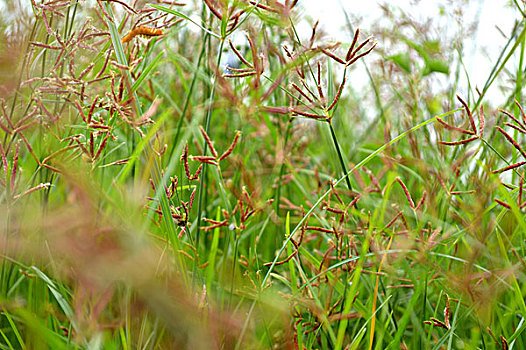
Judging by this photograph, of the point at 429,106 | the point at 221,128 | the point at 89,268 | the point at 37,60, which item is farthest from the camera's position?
the point at 221,128

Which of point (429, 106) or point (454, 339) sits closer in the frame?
point (454, 339)

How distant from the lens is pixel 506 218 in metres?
0.95

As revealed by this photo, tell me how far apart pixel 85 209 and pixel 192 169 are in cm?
46

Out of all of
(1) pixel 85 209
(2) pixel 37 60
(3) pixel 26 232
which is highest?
(2) pixel 37 60

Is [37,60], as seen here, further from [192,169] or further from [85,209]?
[85,209]

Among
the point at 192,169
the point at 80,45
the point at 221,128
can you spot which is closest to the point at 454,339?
the point at 192,169

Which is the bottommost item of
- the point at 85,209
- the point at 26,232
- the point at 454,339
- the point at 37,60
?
the point at 454,339

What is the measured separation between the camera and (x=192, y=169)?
2.82ft

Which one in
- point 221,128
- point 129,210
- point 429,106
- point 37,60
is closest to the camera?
point 129,210

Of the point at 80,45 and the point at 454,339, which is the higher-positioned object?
the point at 80,45

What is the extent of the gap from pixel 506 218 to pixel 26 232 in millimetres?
821

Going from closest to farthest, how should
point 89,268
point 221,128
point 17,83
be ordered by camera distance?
point 89,268 → point 17,83 → point 221,128

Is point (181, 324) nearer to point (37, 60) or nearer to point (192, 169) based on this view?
point (192, 169)

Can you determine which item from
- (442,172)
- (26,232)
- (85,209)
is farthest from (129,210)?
(442,172)
